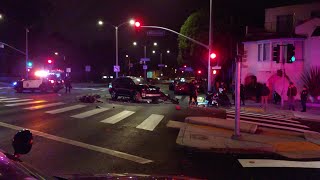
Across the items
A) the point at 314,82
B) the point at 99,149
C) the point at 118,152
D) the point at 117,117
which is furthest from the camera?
the point at 314,82

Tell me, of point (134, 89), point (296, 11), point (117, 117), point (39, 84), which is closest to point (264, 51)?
point (296, 11)

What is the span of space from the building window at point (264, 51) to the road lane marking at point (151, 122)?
Result: 19684mm

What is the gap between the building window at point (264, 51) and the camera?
39.3m

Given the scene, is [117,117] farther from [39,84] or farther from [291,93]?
[39,84]

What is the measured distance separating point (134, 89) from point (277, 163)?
22155 millimetres

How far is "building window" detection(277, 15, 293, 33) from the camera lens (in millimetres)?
40469

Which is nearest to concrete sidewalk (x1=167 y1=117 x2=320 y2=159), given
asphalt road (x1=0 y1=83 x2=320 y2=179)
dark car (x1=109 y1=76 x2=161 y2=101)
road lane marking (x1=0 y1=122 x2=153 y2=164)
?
asphalt road (x1=0 y1=83 x2=320 y2=179)

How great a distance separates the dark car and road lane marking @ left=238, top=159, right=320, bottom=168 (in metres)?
21.0

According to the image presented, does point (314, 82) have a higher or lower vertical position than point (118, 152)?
higher

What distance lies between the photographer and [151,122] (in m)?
19.5

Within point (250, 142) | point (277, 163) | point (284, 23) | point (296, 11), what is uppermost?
point (296, 11)

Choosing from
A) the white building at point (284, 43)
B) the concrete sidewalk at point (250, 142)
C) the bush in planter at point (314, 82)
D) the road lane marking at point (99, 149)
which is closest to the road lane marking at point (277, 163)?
the concrete sidewalk at point (250, 142)

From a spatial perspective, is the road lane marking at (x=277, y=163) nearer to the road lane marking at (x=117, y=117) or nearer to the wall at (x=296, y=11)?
the road lane marking at (x=117, y=117)

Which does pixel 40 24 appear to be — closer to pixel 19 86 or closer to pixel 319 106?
pixel 19 86
